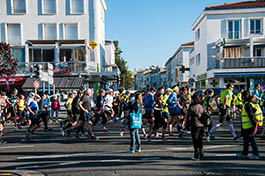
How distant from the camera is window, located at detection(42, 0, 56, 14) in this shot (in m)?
30.8

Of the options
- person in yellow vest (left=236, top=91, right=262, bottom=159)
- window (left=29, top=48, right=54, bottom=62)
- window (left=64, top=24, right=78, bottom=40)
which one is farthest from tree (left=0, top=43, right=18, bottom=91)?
person in yellow vest (left=236, top=91, right=262, bottom=159)

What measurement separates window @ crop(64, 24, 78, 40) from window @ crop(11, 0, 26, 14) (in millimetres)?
4665

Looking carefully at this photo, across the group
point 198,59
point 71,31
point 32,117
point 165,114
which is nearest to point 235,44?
point 198,59

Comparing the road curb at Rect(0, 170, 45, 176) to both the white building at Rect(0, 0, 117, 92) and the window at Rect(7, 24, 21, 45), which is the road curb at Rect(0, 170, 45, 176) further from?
the window at Rect(7, 24, 21, 45)

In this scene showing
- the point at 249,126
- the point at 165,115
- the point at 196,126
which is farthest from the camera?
the point at 165,115

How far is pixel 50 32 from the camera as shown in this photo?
3097 centimetres

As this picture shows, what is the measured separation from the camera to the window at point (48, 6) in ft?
101

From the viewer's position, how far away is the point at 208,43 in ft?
110

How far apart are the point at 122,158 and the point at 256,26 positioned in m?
30.2

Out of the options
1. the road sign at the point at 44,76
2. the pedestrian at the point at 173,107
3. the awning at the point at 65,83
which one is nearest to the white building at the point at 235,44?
the awning at the point at 65,83

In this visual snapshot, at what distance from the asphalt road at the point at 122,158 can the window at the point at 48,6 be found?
2289 cm

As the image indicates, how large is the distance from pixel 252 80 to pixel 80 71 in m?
18.1

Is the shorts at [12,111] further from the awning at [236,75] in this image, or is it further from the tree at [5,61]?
the awning at [236,75]

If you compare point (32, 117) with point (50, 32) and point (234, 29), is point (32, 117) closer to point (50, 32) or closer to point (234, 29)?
point (50, 32)
